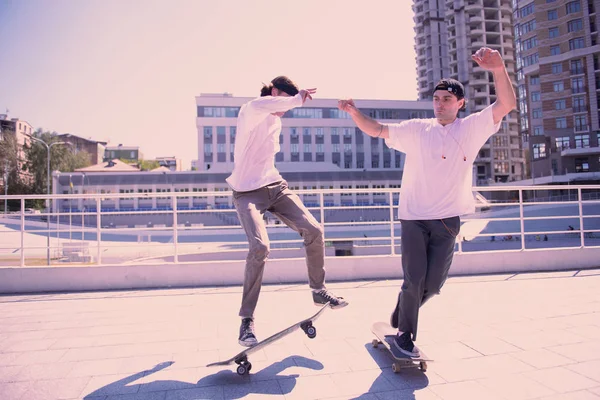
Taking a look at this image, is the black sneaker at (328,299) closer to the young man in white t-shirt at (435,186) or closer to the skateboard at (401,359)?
the skateboard at (401,359)

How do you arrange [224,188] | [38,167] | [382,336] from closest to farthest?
[382,336], [224,188], [38,167]

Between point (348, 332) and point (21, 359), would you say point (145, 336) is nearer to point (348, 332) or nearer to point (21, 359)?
point (21, 359)

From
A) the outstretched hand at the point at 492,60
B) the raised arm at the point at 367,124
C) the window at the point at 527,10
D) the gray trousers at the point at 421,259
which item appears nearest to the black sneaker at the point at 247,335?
the gray trousers at the point at 421,259

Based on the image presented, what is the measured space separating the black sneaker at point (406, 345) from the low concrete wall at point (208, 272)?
3.88 m

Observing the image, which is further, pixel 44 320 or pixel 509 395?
pixel 44 320

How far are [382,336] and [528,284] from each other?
13.3 ft

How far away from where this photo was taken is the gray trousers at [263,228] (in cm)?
290

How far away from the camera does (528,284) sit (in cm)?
590

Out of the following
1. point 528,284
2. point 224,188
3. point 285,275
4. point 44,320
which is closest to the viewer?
point 44,320

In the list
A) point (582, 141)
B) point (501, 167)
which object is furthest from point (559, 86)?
point (501, 167)

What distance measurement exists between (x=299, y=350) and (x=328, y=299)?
45 cm

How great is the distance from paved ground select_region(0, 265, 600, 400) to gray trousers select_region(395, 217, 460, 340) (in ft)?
1.29

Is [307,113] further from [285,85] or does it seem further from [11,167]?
[285,85]

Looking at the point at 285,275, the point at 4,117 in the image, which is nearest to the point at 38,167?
the point at 4,117
